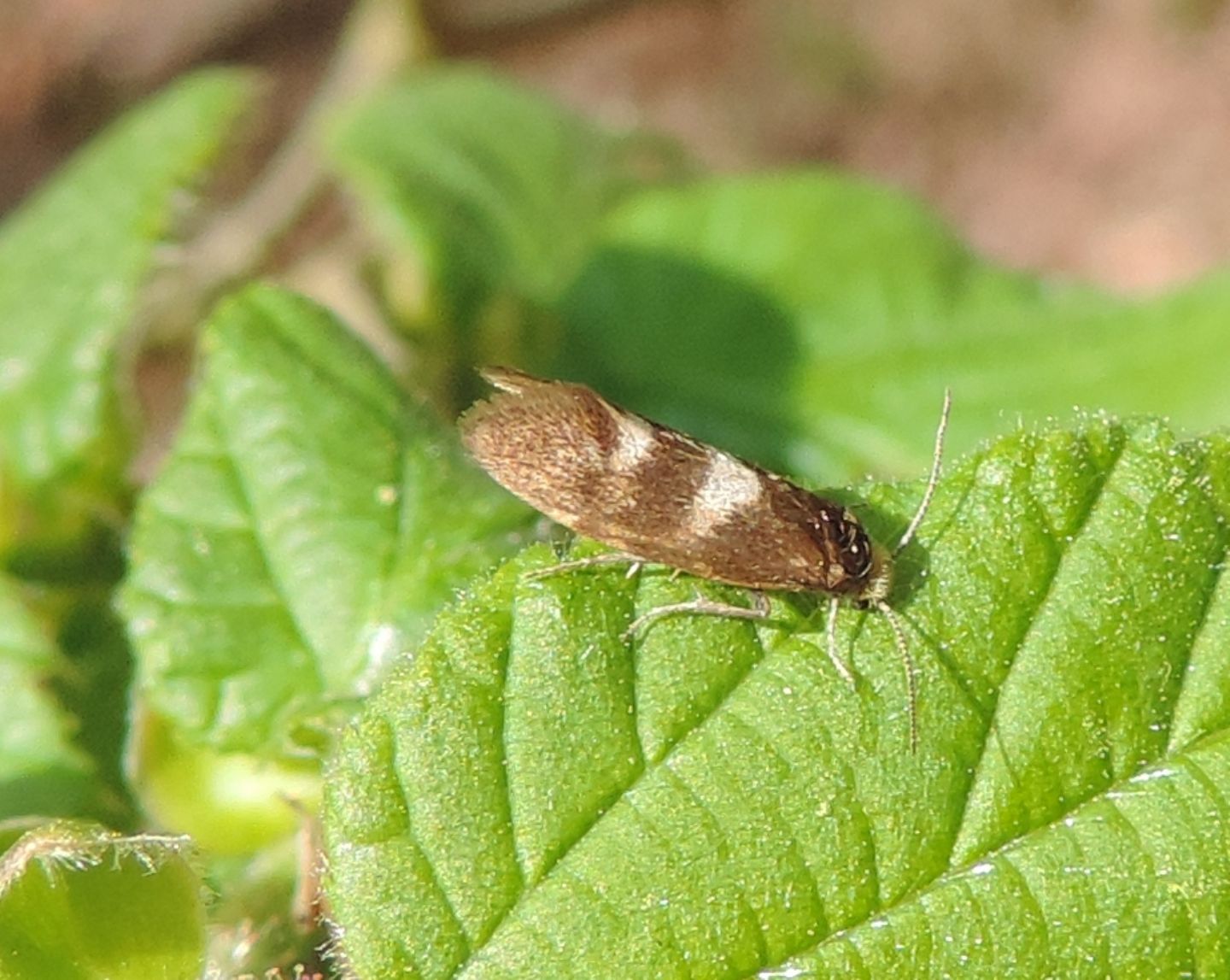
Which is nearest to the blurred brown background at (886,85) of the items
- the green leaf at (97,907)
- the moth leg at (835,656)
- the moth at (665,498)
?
the moth at (665,498)

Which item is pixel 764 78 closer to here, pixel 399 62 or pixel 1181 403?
pixel 399 62

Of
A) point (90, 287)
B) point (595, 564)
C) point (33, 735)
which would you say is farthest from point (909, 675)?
point (90, 287)

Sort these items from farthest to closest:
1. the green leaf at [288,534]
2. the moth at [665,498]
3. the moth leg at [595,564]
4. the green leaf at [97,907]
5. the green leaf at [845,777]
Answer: the green leaf at [288,534] < the moth at [665,498] < the moth leg at [595,564] < the green leaf at [845,777] < the green leaf at [97,907]

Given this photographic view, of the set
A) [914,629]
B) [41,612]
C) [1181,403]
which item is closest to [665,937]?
[914,629]

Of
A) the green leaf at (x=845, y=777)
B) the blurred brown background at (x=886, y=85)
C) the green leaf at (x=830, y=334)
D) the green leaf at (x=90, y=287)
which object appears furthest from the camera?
the blurred brown background at (x=886, y=85)

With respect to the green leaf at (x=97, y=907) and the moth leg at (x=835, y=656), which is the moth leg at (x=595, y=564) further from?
the green leaf at (x=97, y=907)
